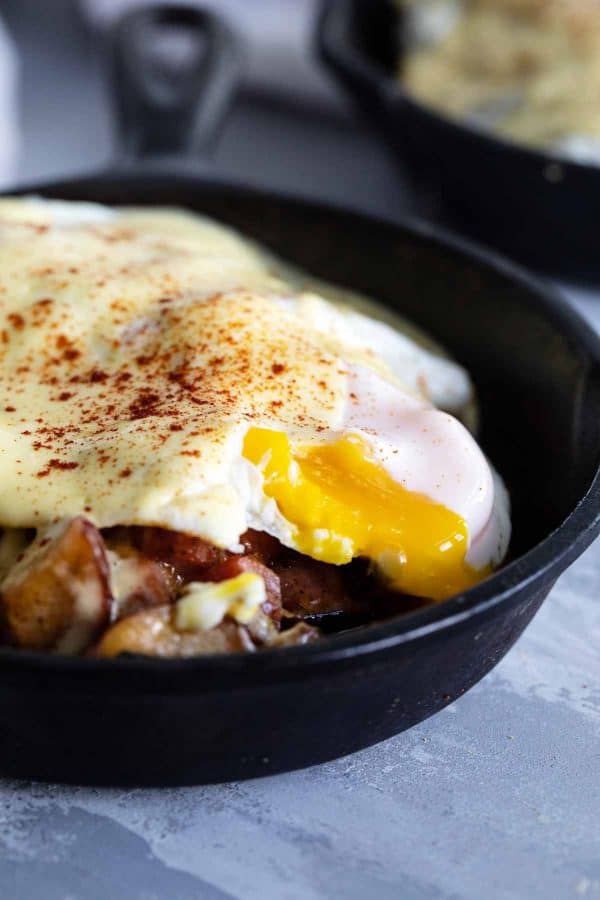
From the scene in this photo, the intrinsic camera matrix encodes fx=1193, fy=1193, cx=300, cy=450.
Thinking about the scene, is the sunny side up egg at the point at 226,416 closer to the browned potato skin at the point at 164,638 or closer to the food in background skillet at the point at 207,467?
the food in background skillet at the point at 207,467

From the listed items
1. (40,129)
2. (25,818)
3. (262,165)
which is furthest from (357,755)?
(40,129)

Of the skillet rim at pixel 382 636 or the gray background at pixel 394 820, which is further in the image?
the gray background at pixel 394 820

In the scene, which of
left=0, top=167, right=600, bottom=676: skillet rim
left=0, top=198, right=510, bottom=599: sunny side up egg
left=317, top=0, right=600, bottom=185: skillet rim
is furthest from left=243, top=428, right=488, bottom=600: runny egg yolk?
left=317, top=0, right=600, bottom=185: skillet rim

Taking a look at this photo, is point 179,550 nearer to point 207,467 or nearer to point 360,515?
point 207,467

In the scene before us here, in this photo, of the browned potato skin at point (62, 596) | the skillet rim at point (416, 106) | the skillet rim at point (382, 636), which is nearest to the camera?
the skillet rim at point (382, 636)

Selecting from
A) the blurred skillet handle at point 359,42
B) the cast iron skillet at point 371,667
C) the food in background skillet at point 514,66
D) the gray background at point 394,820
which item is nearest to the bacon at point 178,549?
the cast iron skillet at point 371,667

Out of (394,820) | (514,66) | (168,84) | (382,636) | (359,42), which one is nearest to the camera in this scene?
(382,636)

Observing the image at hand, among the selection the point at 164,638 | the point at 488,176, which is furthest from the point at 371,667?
the point at 488,176

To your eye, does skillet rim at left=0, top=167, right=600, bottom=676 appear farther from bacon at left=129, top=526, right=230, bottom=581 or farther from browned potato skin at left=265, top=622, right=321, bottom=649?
bacon at left=129, top=526, right=230, bottom=581
